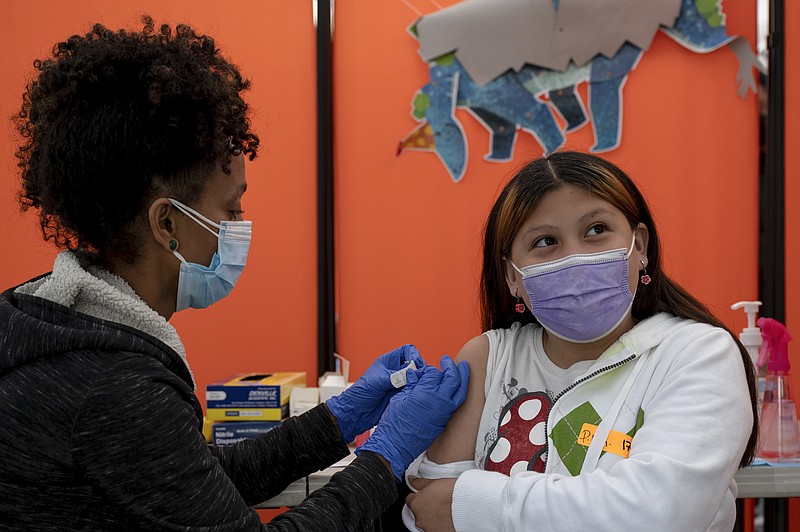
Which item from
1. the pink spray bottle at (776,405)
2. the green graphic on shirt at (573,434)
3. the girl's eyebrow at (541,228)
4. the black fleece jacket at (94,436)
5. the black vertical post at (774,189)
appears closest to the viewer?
the black fleece jacket at (94,436)

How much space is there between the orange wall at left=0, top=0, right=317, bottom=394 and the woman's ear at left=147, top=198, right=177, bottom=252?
1.61m

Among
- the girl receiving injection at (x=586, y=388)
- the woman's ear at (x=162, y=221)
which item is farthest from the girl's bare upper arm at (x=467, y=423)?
the woman's ear at (x=162, y=221)

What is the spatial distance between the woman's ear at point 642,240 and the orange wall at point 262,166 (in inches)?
65.7

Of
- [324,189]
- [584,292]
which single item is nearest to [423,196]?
[324,189]

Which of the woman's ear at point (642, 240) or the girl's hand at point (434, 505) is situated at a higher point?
the woman's ear at point (642, 240)

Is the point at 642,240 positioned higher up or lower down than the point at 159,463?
higher up

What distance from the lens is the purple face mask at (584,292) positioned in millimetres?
1252

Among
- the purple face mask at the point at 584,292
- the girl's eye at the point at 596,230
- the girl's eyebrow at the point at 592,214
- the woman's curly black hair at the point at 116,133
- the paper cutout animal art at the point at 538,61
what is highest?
the paper cutout animal art at the point at 538,61

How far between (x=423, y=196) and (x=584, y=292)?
1585 millimetres

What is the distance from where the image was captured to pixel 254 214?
2.79m

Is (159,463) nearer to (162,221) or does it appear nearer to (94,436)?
(94,436)

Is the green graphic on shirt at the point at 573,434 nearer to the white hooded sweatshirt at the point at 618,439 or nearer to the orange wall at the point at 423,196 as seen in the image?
the white hooded sweatshirt at the point at 618,439

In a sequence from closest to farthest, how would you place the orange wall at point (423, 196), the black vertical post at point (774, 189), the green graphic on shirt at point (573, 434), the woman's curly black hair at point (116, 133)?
the woman's curly black hair at point (116, 133), the green graphic on shirt at point (573, 434), the black vertical post at point (774, 189), the orange wall at point (423, 196)

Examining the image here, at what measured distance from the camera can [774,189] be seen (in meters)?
2.58
